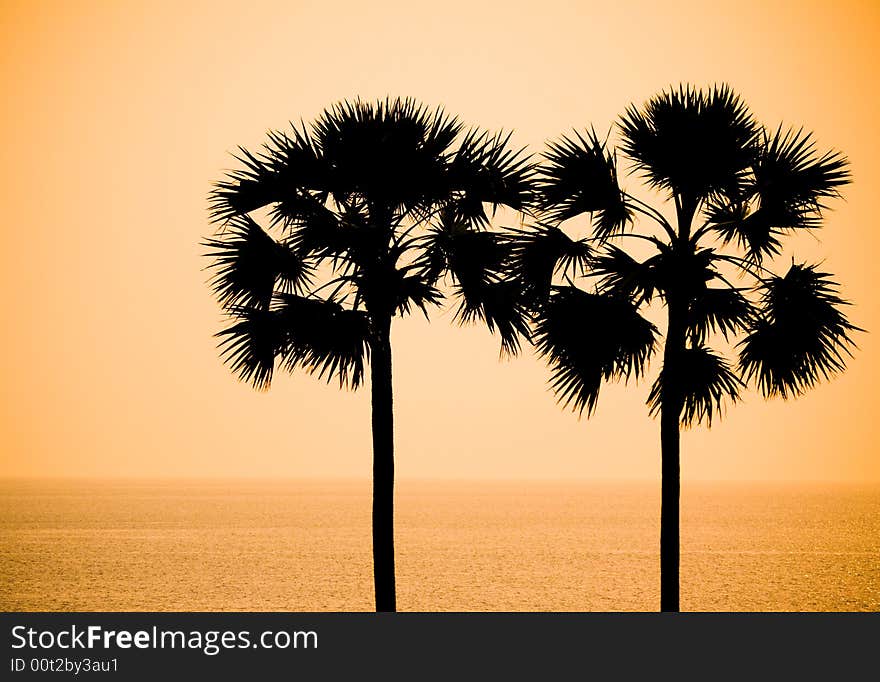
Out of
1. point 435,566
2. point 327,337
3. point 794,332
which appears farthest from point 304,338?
point 435,566

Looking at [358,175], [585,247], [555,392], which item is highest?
[358,175]

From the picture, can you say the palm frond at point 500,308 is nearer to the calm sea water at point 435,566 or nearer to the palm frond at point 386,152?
the palm frond at point 386,152

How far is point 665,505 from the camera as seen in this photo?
1476 cm

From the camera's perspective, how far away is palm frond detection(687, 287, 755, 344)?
15.2m

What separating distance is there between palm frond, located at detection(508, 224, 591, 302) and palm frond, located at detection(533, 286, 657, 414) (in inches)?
16.3

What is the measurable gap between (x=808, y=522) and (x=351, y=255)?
535 feet

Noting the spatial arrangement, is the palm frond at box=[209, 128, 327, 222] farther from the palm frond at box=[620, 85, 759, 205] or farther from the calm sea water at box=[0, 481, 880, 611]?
the calm sea water at box=[0, 481, 880, 611]

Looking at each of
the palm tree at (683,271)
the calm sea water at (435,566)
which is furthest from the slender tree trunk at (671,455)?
the calm sea water at (435,566)

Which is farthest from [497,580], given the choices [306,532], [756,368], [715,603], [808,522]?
[808,522]

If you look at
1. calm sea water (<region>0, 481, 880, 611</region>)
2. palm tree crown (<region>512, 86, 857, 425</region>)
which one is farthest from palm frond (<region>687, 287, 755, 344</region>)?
calm sea water (<region>0, 481, 880, 611</region>)

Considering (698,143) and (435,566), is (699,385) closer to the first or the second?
(698,143)
